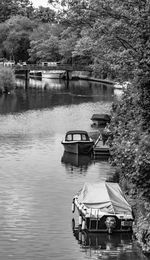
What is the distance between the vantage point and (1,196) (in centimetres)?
4441

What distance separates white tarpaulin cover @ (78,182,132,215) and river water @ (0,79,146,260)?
176cm

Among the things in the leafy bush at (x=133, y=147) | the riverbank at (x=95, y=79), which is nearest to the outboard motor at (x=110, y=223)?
the leafy bush at (x=133, y=147)

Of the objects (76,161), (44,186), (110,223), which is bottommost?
(76,161)

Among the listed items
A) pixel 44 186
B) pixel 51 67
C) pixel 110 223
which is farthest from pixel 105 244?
pixel 51 67

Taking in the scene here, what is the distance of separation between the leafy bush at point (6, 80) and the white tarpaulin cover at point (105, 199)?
291 ft

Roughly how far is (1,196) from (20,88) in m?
97.7

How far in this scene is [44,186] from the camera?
47562mm

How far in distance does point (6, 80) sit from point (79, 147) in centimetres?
7054

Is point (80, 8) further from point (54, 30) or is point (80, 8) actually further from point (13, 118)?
point (54, 30)

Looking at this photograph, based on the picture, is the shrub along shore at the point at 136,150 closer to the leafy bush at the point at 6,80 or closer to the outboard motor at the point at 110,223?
the outboard motor at the point at 110,223

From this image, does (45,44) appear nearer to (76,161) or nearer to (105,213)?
(76,161)

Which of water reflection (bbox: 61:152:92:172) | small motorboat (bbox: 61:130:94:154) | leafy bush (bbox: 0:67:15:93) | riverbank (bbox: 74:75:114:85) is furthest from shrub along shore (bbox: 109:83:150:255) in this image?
riverbank (bbox: 74:75:114:85)

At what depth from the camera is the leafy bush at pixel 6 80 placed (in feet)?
410

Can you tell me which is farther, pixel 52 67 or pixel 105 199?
pixel 52 67
